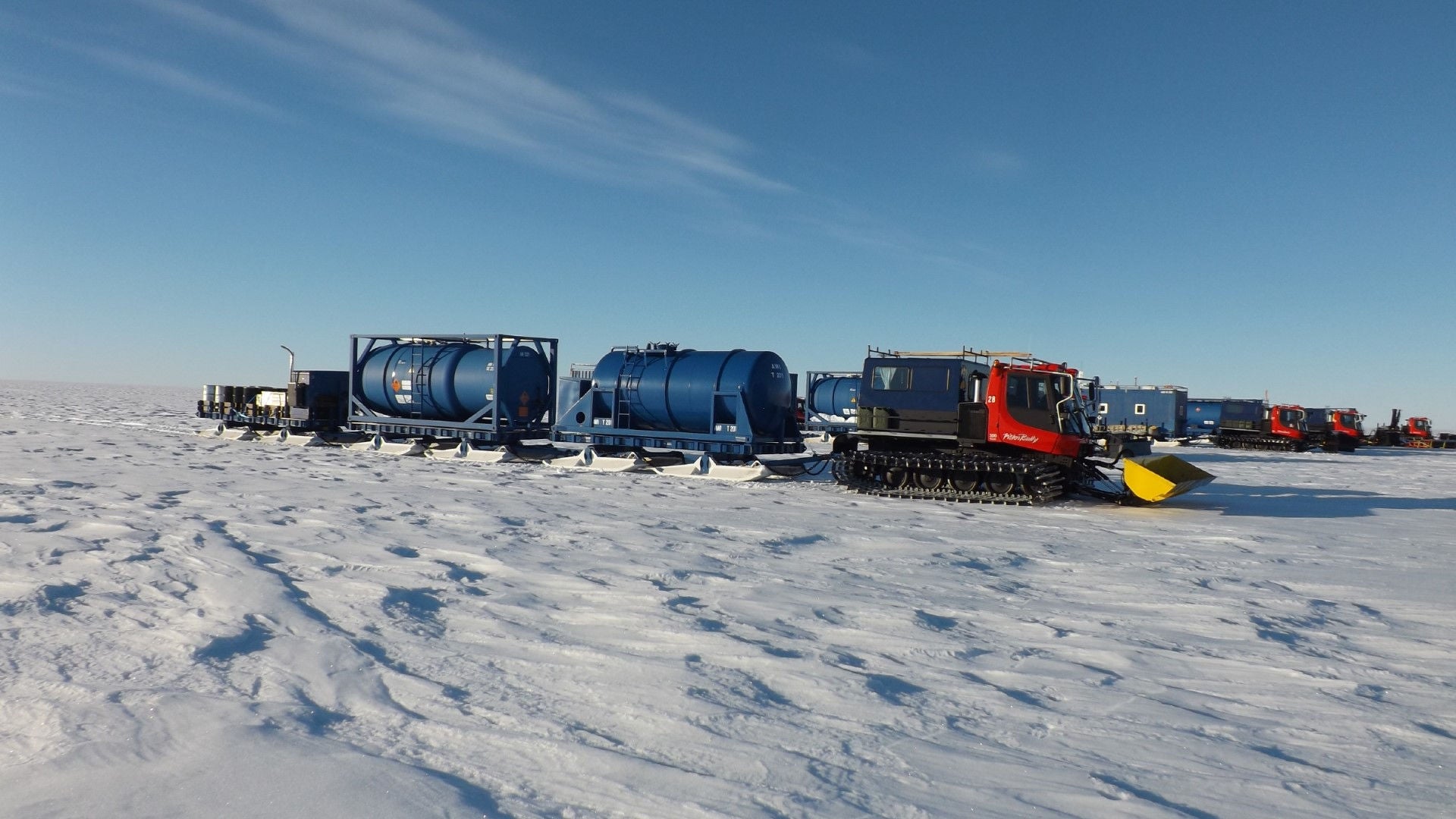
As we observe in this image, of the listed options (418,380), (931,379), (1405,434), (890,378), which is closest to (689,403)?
(890,378)

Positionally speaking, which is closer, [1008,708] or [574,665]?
[1008,708]

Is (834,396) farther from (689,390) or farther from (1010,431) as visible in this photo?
(1010,431)

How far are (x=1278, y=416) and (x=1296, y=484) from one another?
21.3 meters

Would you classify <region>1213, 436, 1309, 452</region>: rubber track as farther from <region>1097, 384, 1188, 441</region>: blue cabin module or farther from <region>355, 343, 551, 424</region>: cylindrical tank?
<region>355, 343, 551, 424</region>: cylindrical tank

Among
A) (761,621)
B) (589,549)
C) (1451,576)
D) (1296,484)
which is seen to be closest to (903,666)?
(761,621)

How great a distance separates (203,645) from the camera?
570 cm

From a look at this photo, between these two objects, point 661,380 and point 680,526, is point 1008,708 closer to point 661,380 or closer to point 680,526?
point 680,526

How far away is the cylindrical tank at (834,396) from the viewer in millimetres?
30688

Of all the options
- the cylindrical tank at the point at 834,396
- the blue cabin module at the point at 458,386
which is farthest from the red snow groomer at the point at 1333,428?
the blue cabin module at the point at 458,386

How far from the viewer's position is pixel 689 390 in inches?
738

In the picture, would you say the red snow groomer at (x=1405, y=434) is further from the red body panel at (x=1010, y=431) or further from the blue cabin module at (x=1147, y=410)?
the red body panel at (x=1010, y=431)

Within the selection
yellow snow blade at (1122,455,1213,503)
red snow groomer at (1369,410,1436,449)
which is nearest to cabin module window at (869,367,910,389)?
yellow snow blade at (1122,455,1213,503)

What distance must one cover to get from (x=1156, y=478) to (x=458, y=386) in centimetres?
1569

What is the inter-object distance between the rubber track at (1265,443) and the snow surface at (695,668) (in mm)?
30784
